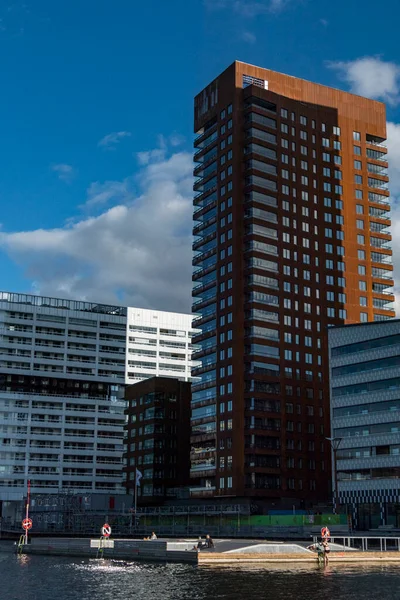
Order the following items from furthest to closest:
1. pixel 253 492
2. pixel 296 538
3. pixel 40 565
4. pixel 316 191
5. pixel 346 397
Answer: pixel 316 191, pixel 253 492, pixel 346 397, pixel 296 538, pixel 40 565

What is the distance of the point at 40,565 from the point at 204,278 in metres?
99.1

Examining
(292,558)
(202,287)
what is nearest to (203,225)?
(202,287)

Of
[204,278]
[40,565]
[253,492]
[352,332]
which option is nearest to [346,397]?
[352,332]

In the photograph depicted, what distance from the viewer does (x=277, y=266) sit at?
15862 centimetres

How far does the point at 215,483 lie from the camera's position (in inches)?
5920

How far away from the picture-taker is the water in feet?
152

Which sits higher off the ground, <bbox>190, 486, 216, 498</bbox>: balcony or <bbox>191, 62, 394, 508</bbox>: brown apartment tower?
<bbox>191, 62, 394, 508</bbox>: brown apartment tower

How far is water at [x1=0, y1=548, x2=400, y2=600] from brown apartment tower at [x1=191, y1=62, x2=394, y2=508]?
79.8 meters

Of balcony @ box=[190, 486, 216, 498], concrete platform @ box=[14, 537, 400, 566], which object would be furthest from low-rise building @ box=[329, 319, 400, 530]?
concrete platform @ box=[14, 537, 400, 566]

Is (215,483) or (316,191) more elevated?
(316,191)

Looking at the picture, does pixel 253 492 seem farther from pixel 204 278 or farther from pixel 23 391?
pixel 23 391

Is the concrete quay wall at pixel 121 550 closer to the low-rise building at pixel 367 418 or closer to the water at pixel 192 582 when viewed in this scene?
the water at pixel 192 582

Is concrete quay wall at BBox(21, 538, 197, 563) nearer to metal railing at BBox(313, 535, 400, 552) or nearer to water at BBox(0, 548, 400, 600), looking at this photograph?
water at BBox(0, 548, 400, 600)

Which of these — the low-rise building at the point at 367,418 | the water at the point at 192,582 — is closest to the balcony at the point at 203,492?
the low-rise building at the point at 367,418
